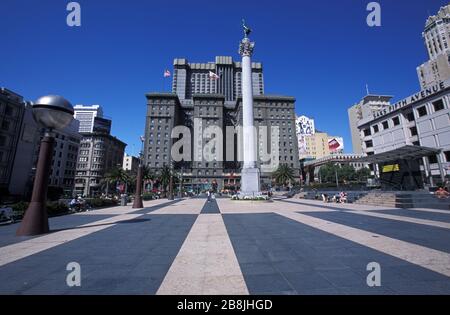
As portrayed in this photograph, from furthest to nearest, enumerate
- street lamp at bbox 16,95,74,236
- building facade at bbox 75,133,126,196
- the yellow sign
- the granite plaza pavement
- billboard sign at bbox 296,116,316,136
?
billboard sign at bbox 296,116,316,136 → building facade at bbox 75,133,126,196 → the yellow sign → street lamp at bbox 16,95,74,236 → the granite plaza pavement

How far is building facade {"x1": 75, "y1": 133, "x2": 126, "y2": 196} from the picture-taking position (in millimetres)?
91062

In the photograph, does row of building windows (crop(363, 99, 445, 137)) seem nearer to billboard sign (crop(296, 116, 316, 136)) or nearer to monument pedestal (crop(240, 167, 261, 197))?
monument pedestal (crop(240, 167, 261, 197))

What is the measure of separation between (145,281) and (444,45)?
5209 inches

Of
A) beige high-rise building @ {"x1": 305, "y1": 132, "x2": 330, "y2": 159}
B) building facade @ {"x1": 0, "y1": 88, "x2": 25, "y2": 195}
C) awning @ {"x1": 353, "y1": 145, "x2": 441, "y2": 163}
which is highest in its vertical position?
beige high-rise building @ {"x1": 305, "y1": 132, "x2": 330, "y2": 159}

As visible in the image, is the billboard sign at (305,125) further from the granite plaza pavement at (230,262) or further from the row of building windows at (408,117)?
the granite plaza pavement at (230,262)

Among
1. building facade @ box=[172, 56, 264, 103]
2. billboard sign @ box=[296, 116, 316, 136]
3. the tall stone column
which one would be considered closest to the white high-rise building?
building facade @ box=[172, 56, 264, 103]

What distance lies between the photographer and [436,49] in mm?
88438

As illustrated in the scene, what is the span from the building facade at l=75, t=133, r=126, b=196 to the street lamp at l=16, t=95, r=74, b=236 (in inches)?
3422

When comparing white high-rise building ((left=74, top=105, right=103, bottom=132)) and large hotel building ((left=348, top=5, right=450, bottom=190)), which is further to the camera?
white high-rise building ((left=74, top=105, right=103, bottom=132))

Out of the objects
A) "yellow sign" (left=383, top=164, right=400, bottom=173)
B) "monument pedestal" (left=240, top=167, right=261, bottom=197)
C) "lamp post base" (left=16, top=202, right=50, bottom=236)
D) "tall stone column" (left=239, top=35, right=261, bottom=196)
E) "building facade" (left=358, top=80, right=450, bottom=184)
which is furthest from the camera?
"yellow sign" (left=383, top=164, right=400, bottom=173)

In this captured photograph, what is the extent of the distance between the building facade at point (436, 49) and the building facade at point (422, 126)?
54.1 metres

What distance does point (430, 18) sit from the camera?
92.4m

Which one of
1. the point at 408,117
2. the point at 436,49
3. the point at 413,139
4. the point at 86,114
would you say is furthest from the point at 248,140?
the point at 86,114
